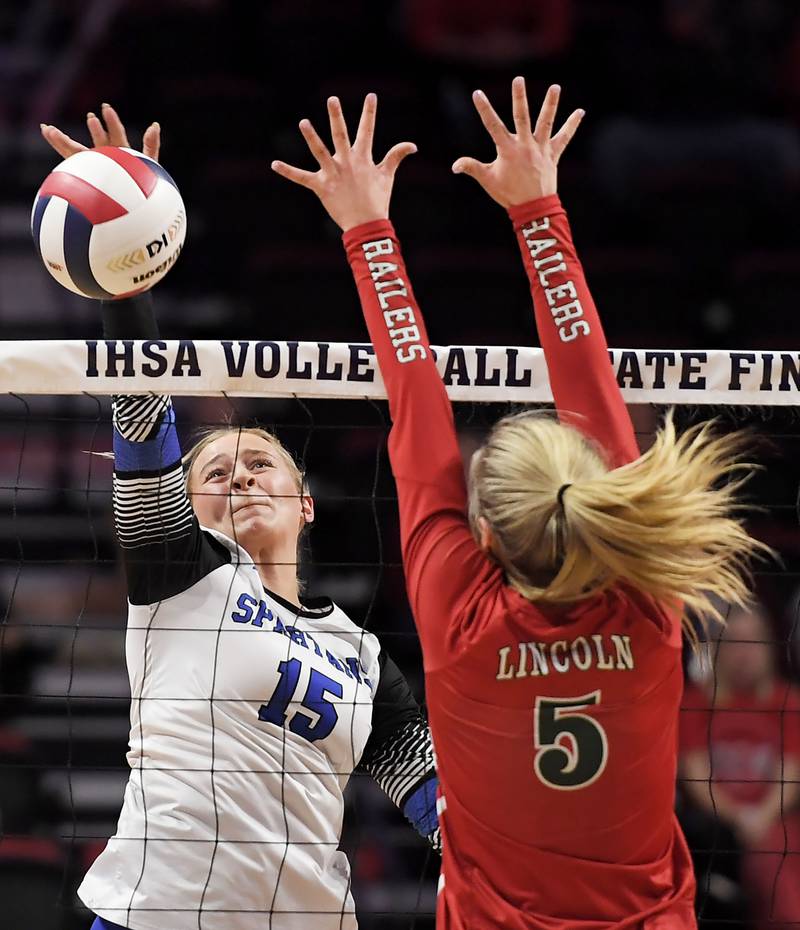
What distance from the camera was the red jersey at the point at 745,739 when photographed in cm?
538

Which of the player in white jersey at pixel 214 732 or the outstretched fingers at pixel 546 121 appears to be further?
the player in white jersey at pixel 214 732

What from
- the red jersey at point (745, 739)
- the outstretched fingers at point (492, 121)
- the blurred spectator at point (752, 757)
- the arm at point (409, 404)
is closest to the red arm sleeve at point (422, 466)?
the arm at point (409, 404)

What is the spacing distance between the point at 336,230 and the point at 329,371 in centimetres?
514

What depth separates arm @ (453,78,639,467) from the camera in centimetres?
247

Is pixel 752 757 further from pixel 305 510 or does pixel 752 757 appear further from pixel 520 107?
pixel 520 107

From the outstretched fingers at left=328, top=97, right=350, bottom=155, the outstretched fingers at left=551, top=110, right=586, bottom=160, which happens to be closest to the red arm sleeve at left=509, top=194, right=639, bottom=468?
the outstretched fingers at left=551, top=110, right=586, bottom=160

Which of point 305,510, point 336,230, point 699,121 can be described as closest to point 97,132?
point 305,510

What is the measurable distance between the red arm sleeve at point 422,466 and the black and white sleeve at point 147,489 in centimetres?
64

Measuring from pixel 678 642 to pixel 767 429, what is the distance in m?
4.89

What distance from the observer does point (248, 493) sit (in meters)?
3.27

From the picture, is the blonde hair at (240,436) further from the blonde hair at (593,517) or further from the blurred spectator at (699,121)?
the blurred spectator at (699,121)

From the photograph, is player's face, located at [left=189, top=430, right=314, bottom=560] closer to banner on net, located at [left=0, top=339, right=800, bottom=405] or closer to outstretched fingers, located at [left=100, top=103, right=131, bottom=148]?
banner on net, located at [left=0, top=339, right=800, bottom=405]

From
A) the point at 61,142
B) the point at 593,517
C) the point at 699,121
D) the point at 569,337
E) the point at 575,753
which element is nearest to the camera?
the point at 593,517

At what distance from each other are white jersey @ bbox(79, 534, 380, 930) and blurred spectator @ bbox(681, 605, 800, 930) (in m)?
2.49
